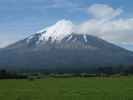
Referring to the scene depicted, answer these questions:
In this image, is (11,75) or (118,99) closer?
(118,99)

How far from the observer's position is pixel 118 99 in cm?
2902

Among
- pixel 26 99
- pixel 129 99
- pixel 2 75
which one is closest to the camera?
pixel 129 99

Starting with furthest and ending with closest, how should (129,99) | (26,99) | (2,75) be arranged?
(2,75), (26,99), (129,99)

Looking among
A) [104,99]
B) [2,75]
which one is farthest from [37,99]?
[2,75]

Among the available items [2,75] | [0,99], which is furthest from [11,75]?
[0,99]

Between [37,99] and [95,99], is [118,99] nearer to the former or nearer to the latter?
[95,99]

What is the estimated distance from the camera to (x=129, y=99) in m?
28.7

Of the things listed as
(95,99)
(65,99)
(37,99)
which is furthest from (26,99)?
(95,99)

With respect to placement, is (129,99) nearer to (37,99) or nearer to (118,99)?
(118,99)

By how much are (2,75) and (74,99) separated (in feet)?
217

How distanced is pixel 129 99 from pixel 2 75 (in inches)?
2733

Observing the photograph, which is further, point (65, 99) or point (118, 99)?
point (65, 99)

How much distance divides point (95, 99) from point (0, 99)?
7.82 meters

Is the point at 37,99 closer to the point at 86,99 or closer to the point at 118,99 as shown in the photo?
the point at 86,99
